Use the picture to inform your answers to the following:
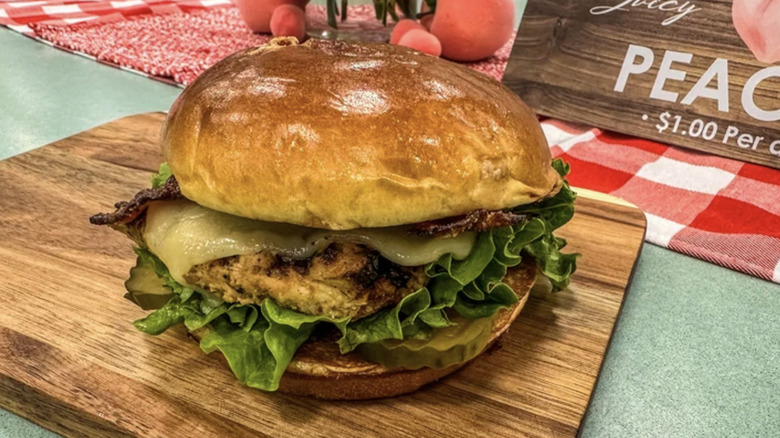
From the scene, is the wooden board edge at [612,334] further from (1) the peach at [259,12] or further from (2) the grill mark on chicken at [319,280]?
(1) the peach at [259,12]

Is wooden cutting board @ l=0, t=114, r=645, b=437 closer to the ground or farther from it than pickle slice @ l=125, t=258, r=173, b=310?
closer to the ground

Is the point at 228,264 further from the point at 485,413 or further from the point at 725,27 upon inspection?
the point at 725,27

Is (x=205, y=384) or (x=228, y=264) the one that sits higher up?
(x=228, y=264)

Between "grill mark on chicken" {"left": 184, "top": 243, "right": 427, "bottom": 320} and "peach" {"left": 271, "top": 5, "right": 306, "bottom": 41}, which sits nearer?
"grill mark on chicken" {"left": 184, "top": 243, "right": 427, "bottom": 320}

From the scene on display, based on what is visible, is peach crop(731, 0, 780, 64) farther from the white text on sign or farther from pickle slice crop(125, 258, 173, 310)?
pickle slice crop(125, 258, 173, 310)

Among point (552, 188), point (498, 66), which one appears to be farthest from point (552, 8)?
point (552, 188)

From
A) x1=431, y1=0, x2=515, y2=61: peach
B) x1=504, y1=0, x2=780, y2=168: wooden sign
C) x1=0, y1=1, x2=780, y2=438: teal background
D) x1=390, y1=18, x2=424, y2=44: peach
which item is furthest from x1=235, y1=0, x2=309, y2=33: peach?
x1=0, y1=1, x2=780, y2=438: teal background

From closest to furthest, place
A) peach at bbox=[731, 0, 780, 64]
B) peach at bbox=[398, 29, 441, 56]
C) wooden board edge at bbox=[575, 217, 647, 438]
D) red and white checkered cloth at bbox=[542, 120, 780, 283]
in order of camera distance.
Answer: wooden board edge at bbox=[575, 217, 647, 438], red and white checkered cloth at bbox=[542, 120, 780, 283], peach at bbox=[731, 0, 780, 64], peach at bbox=[398, 29, 441, 56]
